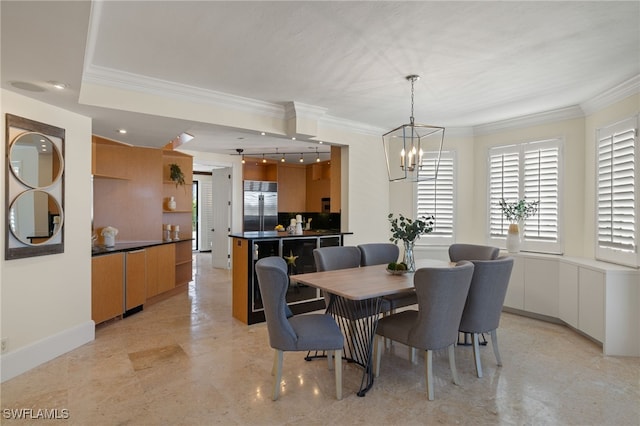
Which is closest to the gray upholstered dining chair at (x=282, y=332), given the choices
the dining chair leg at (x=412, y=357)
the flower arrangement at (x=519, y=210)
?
the dining chair leg at (x=412, y=357)

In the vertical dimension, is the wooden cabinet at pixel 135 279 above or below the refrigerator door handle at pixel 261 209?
below

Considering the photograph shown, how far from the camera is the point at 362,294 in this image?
2.54m

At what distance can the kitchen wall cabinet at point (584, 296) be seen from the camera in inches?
135

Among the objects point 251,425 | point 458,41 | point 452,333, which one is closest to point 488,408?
point 452,333

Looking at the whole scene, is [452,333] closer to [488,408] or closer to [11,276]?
[488,408]

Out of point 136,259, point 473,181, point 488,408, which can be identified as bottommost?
point 488,408

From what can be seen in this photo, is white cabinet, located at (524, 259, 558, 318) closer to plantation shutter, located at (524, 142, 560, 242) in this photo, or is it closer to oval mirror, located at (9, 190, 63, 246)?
plantation shutter, located at (524, 142, 560, 242)

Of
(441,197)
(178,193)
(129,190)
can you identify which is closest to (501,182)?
(441,197)

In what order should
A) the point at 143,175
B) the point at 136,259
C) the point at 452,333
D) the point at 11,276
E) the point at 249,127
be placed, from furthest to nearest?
the point at 143,175, the point at 136,259, the point at 249,127, the point at 11,276, the point at 452,333

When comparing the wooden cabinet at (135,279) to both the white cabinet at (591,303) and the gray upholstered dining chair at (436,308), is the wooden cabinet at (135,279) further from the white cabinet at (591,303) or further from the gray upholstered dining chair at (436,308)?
the white cabinet at (591,303)

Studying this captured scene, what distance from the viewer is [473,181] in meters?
5.48

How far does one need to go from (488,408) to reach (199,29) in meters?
3.34

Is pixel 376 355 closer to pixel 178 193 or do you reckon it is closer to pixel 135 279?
pixel 135 279

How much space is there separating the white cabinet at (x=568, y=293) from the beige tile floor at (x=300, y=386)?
9.3 inches
